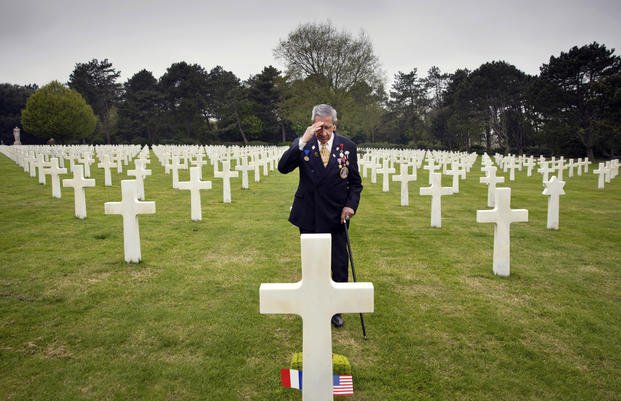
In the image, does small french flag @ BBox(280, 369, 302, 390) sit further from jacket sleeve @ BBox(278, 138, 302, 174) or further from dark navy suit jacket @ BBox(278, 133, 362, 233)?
jacket sleeve @ BBox(278, 138, 302, 174)

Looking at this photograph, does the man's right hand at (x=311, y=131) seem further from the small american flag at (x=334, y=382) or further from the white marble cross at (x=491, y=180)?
the white marble cross at (x=491, y=180)

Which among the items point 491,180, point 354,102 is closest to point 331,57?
point 354,102

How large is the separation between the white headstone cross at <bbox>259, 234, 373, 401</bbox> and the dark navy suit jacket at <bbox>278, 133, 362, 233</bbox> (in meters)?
1.58

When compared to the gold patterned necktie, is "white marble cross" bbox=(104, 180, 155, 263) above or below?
below

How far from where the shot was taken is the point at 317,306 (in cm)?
256

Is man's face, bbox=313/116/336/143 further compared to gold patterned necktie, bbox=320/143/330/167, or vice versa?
gold patterned necktie, bbox=320/143/330/167

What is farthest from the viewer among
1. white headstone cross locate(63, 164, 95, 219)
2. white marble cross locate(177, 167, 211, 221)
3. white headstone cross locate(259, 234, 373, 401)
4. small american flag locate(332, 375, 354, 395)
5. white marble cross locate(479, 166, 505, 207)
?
white marble cross locate(479, 166, 505, 207)

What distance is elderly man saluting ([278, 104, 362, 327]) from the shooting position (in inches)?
160

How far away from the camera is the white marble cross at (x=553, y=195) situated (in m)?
8.55

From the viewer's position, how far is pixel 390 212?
1096 centimetres

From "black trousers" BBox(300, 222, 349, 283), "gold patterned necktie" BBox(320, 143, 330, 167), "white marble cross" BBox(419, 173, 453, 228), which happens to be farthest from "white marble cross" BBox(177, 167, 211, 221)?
"gold patterned necktie" BBox(320, 143, 330, 167)

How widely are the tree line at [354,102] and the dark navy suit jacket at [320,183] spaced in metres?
33.1

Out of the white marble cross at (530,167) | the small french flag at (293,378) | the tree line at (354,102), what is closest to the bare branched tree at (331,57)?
the tree line at (354,102)

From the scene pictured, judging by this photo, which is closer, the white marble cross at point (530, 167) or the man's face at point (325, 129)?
the man's face at point (325, 129)
